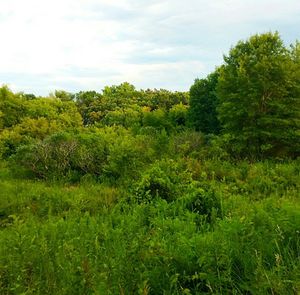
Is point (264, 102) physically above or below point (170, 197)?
above

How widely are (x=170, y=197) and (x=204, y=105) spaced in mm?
30073

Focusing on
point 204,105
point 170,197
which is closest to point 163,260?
point 170,197

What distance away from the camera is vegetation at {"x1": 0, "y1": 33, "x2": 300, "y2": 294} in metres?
3.89

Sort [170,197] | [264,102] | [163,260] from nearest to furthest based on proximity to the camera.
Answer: [163,260] → [170,197] → [264,102]

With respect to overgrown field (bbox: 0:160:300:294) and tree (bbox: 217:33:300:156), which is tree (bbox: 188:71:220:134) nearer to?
tree (bbox: 217:33:300:156)

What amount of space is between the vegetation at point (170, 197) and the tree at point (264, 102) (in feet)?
0.25

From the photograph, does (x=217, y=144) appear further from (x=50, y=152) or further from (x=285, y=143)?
(x=50, y=152)

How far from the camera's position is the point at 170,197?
1255 centimetres

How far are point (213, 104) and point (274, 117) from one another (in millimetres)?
14109

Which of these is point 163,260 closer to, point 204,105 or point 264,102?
point 264,102

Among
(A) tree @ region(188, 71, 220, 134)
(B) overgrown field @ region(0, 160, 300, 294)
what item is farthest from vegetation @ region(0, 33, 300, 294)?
(A) tree @ region(188, 71, 220, 134)

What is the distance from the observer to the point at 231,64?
29.0 meters

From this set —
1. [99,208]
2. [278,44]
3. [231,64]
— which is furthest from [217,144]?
[99,208]

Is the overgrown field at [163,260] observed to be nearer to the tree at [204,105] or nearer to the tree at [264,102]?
the tree at [264,102]
